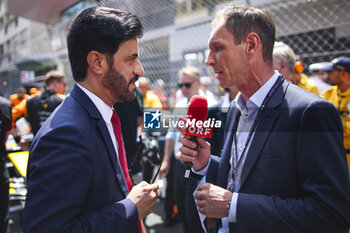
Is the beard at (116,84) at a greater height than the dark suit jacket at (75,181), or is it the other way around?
the beard at (116,84)

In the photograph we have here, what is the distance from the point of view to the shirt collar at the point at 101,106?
1224 mm

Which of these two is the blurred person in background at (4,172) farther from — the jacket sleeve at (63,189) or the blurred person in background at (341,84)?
the blurred person in background at (341,84)

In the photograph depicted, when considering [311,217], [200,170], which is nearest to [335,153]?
[311,217]

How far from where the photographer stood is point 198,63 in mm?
5211

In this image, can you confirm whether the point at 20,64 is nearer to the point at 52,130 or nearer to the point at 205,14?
the point at 205,14

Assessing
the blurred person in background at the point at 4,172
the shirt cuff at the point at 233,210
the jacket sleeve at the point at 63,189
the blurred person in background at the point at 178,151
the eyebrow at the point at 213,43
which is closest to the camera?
the jacket sleeve at the point at 63,189

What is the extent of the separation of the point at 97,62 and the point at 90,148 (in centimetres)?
45

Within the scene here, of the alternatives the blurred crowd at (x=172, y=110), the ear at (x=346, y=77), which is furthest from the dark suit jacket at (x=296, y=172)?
the ear at (x=346, y=77)

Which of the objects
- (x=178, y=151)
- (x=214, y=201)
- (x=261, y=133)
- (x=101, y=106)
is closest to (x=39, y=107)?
(x=178, y=151)

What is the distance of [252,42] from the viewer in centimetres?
131

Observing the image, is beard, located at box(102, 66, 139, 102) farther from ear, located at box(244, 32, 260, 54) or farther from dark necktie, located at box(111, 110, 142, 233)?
ear, located at box(244, 32, 260, 54)

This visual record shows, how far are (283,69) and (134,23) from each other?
1528 mm

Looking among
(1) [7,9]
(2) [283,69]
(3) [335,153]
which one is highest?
(1) [7,9]

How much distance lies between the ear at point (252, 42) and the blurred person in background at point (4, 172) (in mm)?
2859
